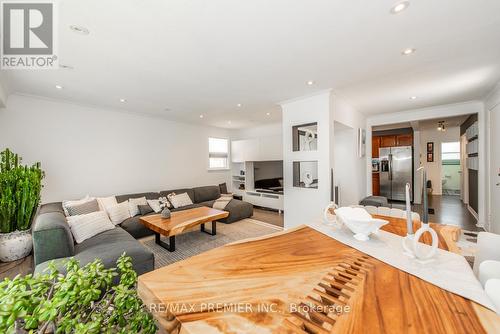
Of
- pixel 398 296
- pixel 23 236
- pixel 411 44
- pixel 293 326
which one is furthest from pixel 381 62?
pixel 23 236

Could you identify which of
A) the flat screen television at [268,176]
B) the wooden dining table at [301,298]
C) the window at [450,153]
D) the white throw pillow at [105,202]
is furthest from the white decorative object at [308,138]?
the window at [450,153]

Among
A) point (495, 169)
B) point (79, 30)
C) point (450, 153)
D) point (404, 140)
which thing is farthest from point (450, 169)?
point (79, 30)

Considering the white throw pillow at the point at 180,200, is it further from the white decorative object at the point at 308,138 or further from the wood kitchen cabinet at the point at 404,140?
the wood kitchen cabinet at the point at 404,140

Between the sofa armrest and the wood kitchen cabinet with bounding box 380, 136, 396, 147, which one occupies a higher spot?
the wood kitchen cabinet with bounding box 380, 136, 396, 147

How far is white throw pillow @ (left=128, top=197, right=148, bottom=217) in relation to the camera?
394cm

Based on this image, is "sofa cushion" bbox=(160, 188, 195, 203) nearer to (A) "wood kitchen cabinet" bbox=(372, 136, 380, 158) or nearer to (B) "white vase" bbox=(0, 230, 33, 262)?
(B) "white vase" bbox=(0, 230, 33, 262)

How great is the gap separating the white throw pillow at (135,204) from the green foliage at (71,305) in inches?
141

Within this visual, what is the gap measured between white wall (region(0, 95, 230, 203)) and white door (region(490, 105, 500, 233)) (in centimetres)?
629

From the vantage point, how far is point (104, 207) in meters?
3.67

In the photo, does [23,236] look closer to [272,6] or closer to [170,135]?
[170,135]

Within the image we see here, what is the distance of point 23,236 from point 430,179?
35.9ft

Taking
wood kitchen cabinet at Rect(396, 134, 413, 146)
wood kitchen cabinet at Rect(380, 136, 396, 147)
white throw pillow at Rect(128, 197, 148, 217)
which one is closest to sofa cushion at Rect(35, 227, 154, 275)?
white throw pillow at Rect(128, 197, 148, 217)

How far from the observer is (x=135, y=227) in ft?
11.8

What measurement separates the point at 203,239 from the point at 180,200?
1.43 m
